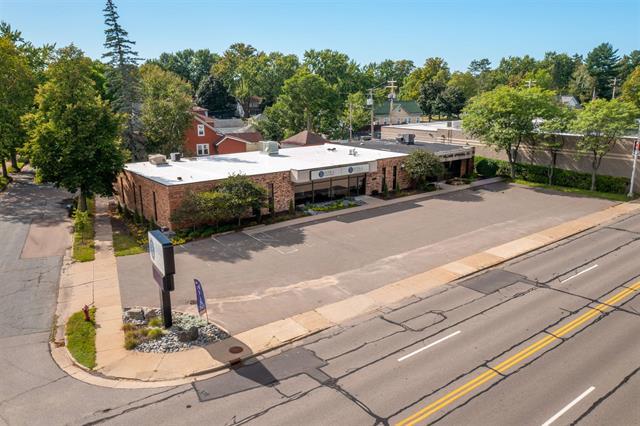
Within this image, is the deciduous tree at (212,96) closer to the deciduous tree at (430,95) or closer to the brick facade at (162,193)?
the deciduous tree at (430,95)

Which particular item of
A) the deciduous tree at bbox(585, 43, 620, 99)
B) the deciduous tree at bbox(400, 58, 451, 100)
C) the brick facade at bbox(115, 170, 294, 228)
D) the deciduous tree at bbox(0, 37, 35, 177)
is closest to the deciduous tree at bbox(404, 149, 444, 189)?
the brick facade at bbox(115, 170, 294, 228)

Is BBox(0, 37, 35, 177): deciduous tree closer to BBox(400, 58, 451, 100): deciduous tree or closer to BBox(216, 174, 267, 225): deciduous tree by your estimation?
BBox(216, 174, 267, 225): deciduous tree

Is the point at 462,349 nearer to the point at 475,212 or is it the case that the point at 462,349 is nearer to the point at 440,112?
the point at 475,212

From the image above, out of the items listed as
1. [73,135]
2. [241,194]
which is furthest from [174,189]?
[73,135]

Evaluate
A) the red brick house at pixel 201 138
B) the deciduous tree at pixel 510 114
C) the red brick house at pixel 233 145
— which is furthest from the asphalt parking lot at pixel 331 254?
the red brick house at pixel 201 138

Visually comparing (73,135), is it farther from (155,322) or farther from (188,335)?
(188,335)

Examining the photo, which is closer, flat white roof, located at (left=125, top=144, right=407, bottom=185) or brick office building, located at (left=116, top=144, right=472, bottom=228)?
brick office building, located at (left=116, top=144, right=472, bottom=228)

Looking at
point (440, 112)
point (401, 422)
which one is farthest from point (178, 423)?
point (440, 112)
